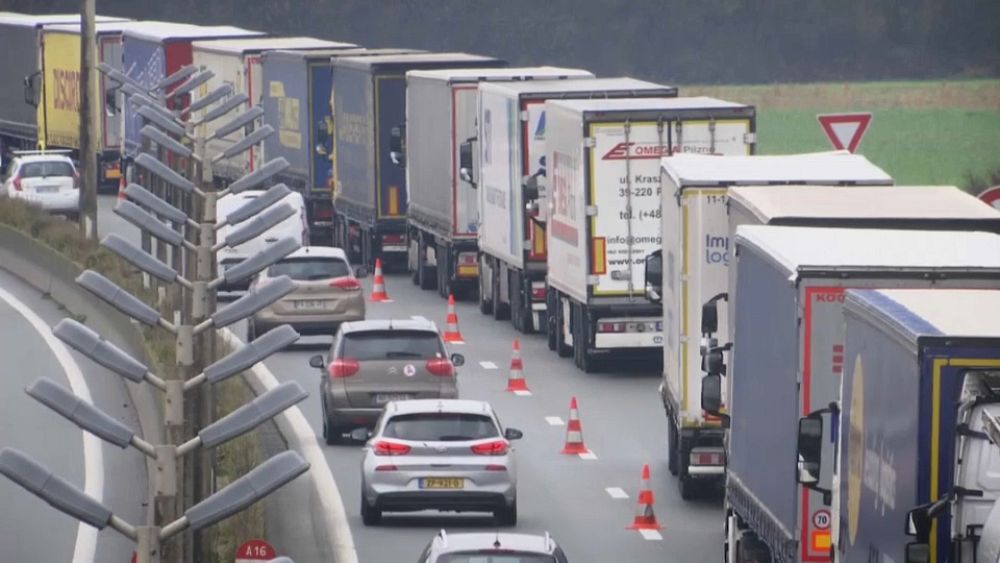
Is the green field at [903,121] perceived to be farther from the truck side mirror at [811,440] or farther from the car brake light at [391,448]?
the truck side mirror at [811,440]

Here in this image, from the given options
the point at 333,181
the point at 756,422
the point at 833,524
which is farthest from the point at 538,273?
the point at 833,524

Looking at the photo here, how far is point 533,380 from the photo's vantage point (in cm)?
3734

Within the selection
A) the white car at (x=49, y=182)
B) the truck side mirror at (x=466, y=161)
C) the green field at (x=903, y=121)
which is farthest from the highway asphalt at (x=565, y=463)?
the green field at (x=903, y=121)

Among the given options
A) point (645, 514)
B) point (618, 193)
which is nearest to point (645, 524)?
point (645, 514)

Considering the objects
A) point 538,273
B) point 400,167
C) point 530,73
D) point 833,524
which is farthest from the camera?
Answer: point 400,167

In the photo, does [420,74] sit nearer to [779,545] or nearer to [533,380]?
[533,380]

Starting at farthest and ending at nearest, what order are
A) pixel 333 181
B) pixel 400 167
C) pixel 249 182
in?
1. pixel 333 181
2. pixel 400 167
3. pixel 249 182

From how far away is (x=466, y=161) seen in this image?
45875 millimetres

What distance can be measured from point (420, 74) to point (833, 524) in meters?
32.8

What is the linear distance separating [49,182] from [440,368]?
1478 inches

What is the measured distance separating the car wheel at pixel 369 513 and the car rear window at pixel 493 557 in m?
7.02

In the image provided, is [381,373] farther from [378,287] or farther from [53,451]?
[378,287]

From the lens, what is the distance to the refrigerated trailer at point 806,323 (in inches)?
712

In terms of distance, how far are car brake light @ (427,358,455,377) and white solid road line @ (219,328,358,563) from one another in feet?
4.77
